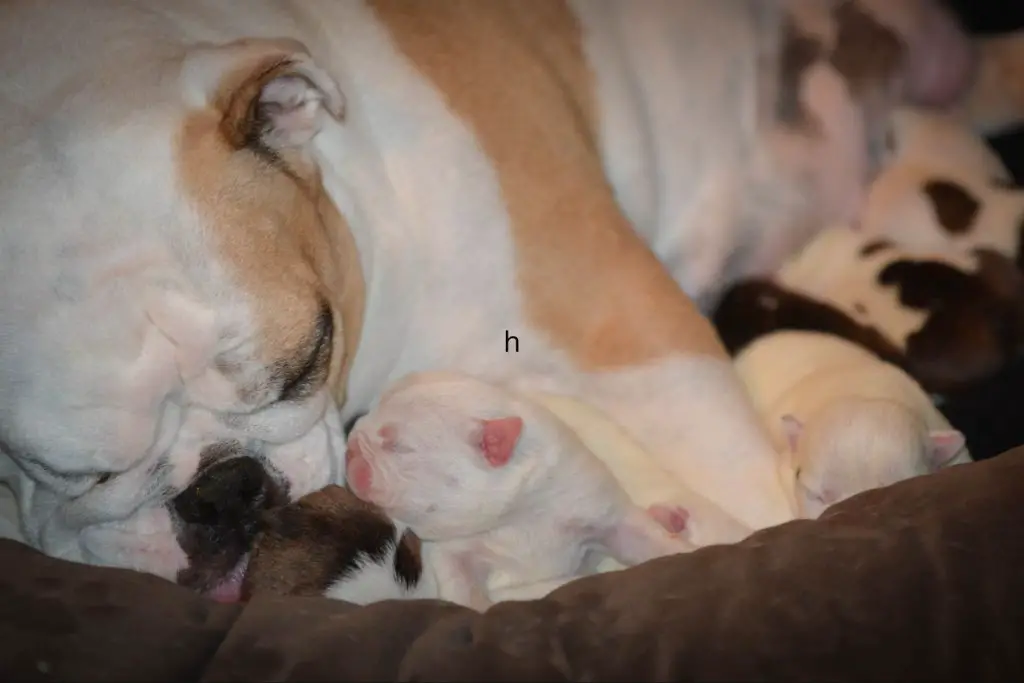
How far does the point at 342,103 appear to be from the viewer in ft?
5.71

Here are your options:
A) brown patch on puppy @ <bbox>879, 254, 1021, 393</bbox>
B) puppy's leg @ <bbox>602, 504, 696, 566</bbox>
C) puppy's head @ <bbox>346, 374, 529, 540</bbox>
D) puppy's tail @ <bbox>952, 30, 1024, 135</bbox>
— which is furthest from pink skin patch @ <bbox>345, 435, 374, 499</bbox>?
puppy's tail @ <bbox>952, 30, 1024, 135</bbox>

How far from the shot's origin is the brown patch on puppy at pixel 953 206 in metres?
2.36

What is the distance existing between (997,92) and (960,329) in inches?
36.5

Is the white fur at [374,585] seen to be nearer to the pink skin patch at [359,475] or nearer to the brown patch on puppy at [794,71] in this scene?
the pink skin patch at [359,475]

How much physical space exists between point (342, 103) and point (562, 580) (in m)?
0.88

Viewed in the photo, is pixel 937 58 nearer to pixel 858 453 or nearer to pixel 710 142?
pixel 710 142

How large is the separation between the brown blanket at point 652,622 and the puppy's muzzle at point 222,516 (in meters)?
0.10

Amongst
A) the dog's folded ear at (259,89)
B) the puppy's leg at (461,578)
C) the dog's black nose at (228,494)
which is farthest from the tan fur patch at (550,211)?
the dog's black nose at (228,494)

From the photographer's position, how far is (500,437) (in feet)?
6.11

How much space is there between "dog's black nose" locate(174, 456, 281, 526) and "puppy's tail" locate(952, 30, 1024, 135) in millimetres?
1970

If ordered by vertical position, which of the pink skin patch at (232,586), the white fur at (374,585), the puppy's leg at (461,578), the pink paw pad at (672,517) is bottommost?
the puppy's leg at (461,578)

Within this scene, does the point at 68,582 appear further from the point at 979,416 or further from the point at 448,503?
the point at 979,416

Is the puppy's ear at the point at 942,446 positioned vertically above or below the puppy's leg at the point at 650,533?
above

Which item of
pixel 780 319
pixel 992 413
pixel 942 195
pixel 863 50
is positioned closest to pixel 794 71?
pixel 863 50
